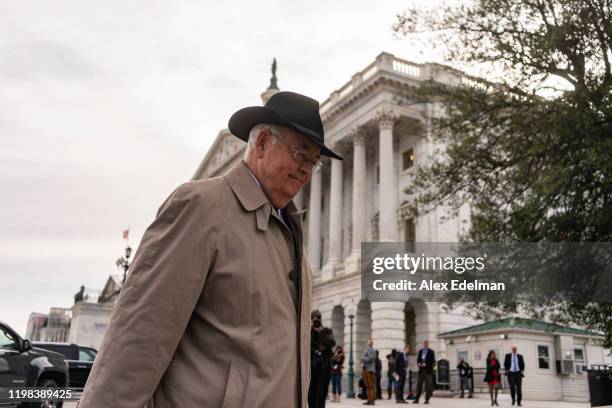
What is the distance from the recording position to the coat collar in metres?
2.35

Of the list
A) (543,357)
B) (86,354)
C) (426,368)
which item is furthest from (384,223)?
(86,354)

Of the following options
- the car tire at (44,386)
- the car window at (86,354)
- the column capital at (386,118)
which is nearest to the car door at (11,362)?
the car tire at (44,386)

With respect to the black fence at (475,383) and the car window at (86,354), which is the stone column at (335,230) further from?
the car window at (86,354)

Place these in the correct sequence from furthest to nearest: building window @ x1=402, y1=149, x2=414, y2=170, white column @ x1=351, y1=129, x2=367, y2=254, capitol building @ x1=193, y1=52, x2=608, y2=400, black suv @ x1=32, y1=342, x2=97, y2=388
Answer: building window @ x1=402, y1=149, x2=414, y2=170 < white column @ x1=351, y1=129, x2=367, y2=254 < capitol building @ x1=193, y1=52, x2=608, y2=400 < black suv @ x1=32, y1=342, x2=97, y2=388

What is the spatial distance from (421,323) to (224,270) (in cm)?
3285

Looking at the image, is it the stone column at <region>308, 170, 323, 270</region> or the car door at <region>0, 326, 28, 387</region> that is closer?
the car door at <region>0, 326, 28, 387</region>

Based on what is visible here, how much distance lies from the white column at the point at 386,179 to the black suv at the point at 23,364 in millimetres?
25901

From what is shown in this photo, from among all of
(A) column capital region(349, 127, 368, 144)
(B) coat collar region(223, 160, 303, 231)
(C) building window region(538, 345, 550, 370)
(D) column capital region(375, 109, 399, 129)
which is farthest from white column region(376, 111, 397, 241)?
(B) coat collar region(223, 160, 303, 231)

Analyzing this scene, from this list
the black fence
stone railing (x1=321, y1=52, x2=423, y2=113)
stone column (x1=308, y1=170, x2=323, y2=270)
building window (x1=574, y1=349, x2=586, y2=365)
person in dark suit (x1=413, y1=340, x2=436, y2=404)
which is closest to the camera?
person in dark suit (x1=413, y1=340, x2=436, y2=404)

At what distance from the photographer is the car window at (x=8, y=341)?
9.83m

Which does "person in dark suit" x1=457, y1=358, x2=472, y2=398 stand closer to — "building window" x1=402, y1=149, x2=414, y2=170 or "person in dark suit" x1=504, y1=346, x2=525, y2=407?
"person in dark suit" x1=504, y1=346, x2=525, y2=407

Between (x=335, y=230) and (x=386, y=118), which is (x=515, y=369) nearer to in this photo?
(x=386, y=118)

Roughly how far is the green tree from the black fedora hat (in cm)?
1095

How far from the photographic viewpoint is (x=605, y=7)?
14234 millimetres
